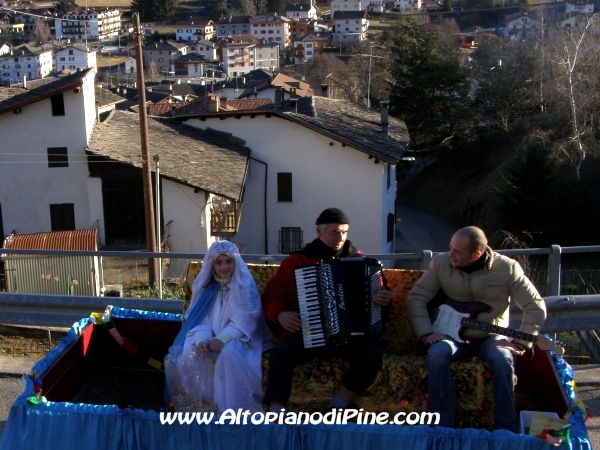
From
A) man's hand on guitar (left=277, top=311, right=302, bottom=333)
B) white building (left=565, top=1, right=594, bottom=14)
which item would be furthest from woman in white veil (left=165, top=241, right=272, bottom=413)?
white building (left=565, top=1, right=594, bottom=14)

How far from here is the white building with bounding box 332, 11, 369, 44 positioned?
12038 cm

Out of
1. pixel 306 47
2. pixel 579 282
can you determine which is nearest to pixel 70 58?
pixel 306 47

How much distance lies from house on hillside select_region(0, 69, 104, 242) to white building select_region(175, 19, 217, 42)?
103679 millimetres

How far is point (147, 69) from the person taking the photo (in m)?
106

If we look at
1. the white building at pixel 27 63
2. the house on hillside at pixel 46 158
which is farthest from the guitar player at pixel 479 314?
the white building at pixel 27 63

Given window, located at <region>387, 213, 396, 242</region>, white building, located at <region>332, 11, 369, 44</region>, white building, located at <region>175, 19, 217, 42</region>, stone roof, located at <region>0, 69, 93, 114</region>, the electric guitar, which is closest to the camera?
the electric guitar

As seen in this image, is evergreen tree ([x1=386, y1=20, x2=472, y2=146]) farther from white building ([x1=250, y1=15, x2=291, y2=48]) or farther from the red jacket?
white building ([x1=250, y1=15, x2=291, y2=48])

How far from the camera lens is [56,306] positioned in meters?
6.68

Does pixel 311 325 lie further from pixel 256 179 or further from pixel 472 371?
pixel 256 179

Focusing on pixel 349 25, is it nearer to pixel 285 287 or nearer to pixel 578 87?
pixel 578 87

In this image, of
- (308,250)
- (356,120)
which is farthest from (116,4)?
(308,250)

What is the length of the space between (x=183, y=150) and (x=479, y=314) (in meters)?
23.1

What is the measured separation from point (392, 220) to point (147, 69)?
83283 millimetres

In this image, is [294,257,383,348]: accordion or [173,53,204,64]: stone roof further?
[173,53,204,64]: stone roof
